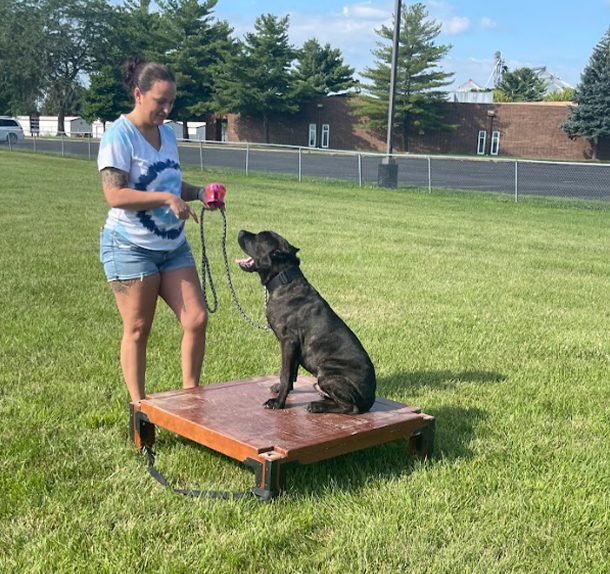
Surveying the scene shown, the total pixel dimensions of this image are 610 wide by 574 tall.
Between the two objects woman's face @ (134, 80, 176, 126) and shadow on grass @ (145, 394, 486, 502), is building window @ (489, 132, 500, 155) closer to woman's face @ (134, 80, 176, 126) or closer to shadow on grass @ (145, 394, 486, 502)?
shadow on grass @ (145, 394, 486, 502)

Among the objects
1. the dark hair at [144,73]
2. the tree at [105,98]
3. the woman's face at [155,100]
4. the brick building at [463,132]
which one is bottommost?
the woman's face at [155,100]

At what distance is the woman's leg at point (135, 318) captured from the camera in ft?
14.5

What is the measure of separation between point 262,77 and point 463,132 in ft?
56.5

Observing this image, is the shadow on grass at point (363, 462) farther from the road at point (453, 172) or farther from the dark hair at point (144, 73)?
the road at point (453, 172)

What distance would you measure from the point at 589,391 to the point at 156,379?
322cm

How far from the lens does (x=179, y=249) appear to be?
463 cm

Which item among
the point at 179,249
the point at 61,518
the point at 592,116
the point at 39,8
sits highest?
the point at 39,8

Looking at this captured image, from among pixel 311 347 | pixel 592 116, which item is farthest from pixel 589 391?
pixel 592 116

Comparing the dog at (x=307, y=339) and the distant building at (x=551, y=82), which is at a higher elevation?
the distant building at (x=551, y=82)

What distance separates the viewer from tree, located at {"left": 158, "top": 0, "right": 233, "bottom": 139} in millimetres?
65250

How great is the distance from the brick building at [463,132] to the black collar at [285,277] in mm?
54808

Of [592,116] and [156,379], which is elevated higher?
[592,116]

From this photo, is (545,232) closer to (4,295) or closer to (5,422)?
(4,295)

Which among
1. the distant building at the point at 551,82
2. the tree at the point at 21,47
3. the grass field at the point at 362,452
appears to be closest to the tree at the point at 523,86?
the distant building at the point at 551,82
